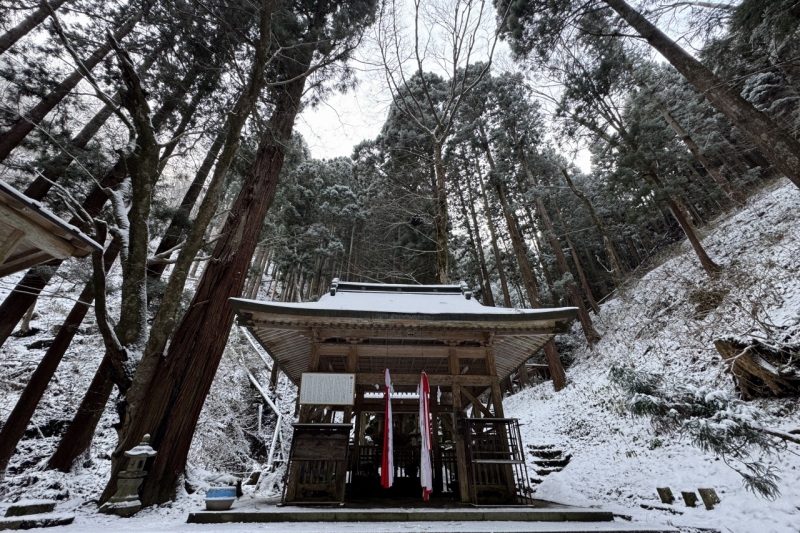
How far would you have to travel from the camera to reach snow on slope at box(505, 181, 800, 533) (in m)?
4.59

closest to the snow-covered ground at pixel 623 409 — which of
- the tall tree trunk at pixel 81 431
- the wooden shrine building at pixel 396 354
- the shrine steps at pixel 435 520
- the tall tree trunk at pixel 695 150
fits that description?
the tall tree trunk at pixel 81 431

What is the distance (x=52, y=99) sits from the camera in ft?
25.0

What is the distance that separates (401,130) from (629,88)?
10.8 metres

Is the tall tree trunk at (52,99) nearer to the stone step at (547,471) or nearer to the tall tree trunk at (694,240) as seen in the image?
the stone step at (547,471)

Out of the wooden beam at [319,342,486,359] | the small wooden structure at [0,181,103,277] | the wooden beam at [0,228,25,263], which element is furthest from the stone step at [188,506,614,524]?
the wooden beam at [0,228,25,263]

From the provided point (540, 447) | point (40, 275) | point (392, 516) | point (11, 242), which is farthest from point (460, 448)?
point (40, 275)

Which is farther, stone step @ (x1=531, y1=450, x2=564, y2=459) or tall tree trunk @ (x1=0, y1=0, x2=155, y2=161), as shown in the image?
stone step @ (x1=531, y1=450, x2=564, y2=459)

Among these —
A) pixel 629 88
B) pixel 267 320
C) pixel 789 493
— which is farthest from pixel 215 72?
pixel 629 88

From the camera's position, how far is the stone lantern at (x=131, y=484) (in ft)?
13.1

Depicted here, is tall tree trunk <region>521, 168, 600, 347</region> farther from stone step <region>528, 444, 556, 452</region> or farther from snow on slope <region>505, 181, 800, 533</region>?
stone step <region>528, 444, 556, 452</region>

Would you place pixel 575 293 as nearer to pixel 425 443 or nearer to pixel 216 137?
pixel 425 443

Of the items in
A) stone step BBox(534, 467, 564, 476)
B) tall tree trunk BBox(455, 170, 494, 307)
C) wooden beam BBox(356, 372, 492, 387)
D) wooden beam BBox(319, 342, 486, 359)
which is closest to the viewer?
wooden beam BBox(356, 372, 492, 387)

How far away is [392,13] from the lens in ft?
34.5

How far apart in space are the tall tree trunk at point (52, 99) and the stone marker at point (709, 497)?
13.0 m
